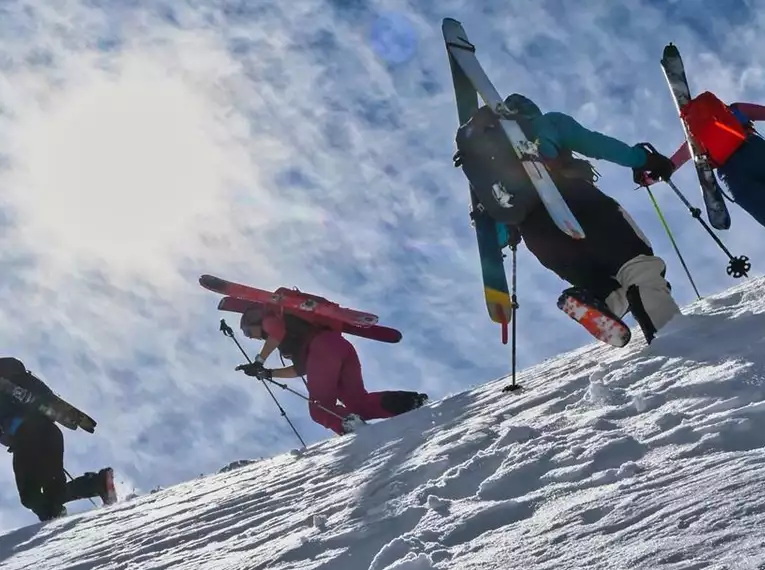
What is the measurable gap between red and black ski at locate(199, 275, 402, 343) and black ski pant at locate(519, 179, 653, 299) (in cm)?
372

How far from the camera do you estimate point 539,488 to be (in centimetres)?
309

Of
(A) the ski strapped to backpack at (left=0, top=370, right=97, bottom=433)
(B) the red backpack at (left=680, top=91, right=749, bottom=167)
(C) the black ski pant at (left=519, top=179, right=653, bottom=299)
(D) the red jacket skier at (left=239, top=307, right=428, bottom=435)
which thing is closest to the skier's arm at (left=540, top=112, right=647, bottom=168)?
(C) the black ski pant at (left=519, top=179, right=653, bottom=299)

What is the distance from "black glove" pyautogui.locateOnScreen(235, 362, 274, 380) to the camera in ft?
31.9

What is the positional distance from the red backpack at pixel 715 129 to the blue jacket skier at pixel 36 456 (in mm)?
7072

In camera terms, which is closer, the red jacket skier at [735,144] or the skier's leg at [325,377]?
the red jacket skier at [735,144]

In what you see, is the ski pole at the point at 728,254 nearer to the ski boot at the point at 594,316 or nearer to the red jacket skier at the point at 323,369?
the ski boot at the point at 594,316

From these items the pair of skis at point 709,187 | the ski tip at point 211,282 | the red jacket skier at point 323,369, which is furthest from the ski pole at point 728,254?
the ski tip at point 211,282

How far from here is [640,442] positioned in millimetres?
3184

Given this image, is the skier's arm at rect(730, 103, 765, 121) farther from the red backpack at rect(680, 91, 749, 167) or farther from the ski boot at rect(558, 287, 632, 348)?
the ski boot at rect(558, 287, 632, 348)

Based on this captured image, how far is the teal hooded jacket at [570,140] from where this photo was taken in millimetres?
6551

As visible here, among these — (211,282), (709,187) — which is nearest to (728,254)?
(709,187)

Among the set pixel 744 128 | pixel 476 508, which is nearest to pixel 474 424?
pixel 476 508

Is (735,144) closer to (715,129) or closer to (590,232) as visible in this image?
(715,129)

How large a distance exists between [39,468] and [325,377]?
329 cm
